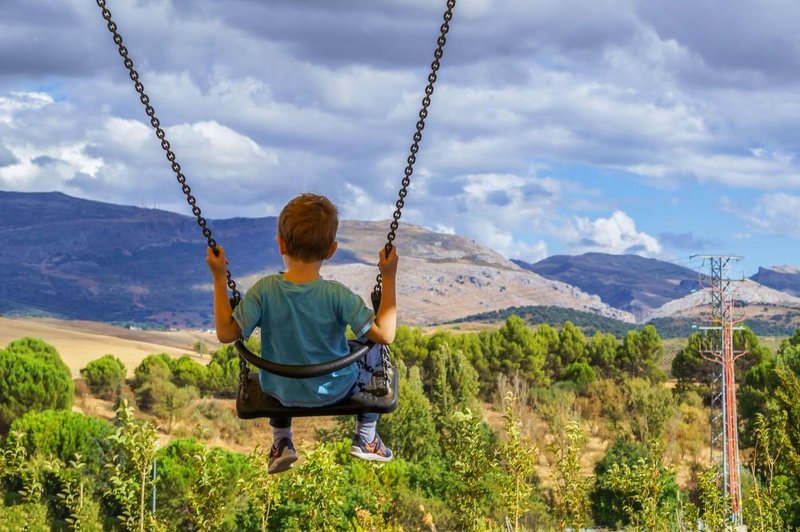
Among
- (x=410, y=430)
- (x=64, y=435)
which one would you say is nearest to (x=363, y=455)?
(x=64, y=435)

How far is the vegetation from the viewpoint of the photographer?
15594mm

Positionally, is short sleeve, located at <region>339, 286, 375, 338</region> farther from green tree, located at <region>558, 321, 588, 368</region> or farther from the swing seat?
green tree, located at <region>558, 321, 588, 368</region>

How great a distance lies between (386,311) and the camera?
679 centimetres

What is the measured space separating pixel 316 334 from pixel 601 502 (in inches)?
1501

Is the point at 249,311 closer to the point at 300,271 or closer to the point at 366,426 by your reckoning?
the point at 300,271

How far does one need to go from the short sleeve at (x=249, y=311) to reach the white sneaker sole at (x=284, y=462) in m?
0.93

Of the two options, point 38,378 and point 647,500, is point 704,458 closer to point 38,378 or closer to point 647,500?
point 38,378

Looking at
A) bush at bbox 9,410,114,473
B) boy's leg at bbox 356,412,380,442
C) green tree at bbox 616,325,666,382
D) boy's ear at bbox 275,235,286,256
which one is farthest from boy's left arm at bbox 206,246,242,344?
green tree at bbox 616,325,666,382

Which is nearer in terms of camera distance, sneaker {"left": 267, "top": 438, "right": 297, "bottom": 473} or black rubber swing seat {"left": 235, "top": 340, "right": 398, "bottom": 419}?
black rubber swing seat {"left": 235, "top": 340, "right": 398, "bottom": 419}

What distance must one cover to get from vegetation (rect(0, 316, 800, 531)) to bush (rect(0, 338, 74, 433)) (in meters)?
0.11

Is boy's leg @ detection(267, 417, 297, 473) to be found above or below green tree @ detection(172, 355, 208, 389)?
above

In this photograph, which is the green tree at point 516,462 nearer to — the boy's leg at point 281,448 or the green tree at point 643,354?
the boy's leg at point 281,448

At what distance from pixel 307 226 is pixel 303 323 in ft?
2.00

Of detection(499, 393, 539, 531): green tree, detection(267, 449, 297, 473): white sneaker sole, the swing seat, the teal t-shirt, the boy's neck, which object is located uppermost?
the boy's neck
